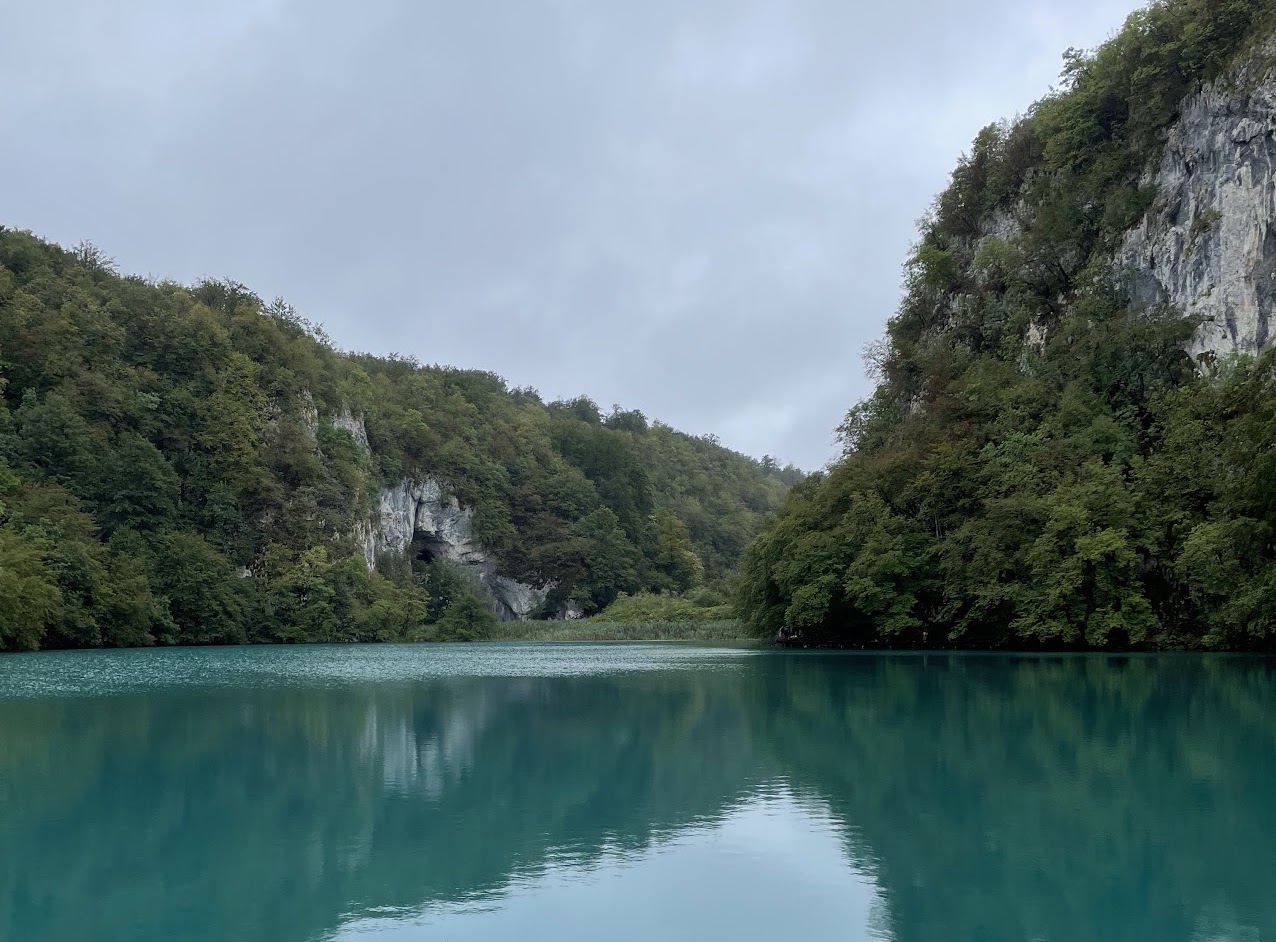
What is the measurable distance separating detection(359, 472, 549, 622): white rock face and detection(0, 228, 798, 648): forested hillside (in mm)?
1089

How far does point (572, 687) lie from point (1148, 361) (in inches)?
994

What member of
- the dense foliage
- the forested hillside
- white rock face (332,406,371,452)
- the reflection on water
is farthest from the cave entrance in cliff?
the reflection on water

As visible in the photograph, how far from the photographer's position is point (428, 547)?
3588 inches

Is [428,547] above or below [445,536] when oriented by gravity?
below

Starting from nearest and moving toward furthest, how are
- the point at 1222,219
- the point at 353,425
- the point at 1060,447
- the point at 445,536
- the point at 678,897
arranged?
the point at 678,897
the point at 1222,219
the point at 1060,447
the point at 353,425
the point at 445,536

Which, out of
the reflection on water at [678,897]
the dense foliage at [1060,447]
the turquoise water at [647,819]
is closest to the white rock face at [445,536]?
the dense foliage at [1060,447]

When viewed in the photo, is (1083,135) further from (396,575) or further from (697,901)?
(396,575)

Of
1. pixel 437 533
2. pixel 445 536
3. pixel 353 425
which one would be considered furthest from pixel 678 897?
pixel 445 536

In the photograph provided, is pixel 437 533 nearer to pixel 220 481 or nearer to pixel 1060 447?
pixel 220 481

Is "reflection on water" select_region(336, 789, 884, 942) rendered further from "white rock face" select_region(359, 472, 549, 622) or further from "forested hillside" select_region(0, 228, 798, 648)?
"white rock face" select_region(359, 472, 549, 622)

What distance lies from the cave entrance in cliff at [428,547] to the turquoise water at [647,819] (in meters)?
68.9

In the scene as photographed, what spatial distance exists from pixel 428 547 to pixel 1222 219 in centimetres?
6596

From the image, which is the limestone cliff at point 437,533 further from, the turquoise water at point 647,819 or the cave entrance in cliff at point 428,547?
the turquoise water at point 647,819

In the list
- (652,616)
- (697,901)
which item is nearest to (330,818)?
(697,901)
